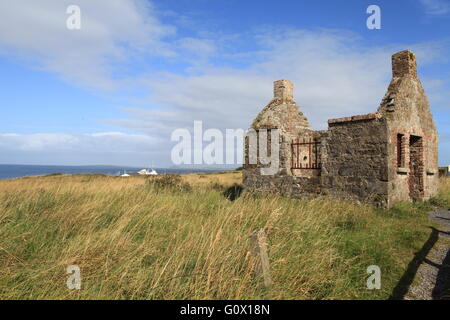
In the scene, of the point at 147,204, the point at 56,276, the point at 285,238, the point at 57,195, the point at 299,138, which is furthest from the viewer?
the point at 299,138

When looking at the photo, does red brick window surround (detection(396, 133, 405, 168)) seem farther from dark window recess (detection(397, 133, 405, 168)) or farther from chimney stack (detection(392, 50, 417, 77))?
chimney stack (detection(392, 50, 417, 77))

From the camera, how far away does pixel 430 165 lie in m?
11.7

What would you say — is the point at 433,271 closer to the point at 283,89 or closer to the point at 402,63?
the point at 283,89

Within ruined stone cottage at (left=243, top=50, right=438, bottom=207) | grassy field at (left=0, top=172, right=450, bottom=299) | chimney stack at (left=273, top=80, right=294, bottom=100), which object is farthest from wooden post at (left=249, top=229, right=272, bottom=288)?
chimney stack at (left=273, top=80, right=294, bottom=100)

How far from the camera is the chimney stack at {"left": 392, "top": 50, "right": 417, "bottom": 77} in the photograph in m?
10.4

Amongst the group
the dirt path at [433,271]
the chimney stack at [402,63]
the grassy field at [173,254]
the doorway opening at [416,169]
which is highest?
the chimney stack at [402,63]

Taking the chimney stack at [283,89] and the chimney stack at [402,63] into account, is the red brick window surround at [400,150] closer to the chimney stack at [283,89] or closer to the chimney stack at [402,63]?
the chimney stack at [402,63]

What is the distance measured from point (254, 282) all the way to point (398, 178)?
318 inches

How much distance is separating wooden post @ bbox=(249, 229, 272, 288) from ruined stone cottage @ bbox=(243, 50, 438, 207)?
6.69m

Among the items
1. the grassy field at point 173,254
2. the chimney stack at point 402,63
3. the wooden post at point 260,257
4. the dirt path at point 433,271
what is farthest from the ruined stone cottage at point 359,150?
the wooden post at point 260,257

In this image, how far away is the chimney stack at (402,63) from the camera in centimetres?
1039

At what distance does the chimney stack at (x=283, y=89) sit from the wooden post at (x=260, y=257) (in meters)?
9.00
